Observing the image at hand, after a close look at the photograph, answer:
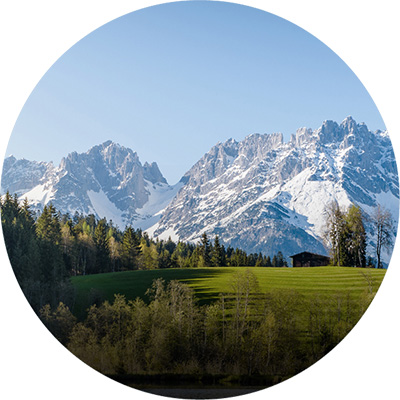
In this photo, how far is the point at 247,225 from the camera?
12820mm

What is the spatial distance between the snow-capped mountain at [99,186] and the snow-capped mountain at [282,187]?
0.53 metres

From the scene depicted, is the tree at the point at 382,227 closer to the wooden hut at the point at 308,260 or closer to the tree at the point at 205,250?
the wooden hut at the point at 308,260

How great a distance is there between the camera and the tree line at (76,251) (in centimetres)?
1270

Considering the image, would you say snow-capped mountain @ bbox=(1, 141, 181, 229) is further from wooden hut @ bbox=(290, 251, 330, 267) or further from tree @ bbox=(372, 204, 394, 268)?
tree @ bbox=(372, 204, 394, 268)

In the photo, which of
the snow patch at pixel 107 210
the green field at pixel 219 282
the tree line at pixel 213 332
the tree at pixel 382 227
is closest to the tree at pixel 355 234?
the tree at pixel 382 227

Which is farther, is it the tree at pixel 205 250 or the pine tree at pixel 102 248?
the pine tree at pixel 102 248

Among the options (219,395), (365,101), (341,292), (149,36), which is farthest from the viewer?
(149,36)

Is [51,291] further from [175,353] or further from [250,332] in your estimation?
[250,332]

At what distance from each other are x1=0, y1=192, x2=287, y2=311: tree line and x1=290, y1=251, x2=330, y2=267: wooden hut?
14.7 inches

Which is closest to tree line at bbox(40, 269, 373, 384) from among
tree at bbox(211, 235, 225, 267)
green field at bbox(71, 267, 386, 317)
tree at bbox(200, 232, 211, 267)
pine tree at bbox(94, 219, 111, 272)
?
green field at bbox(71, 267, 386, 317)

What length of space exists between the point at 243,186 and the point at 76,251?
14.3 feet

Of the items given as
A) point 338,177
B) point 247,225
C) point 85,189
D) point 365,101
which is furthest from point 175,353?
point 365,101

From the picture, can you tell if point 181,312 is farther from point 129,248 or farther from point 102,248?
point 102,248

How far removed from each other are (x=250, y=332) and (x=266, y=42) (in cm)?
714
